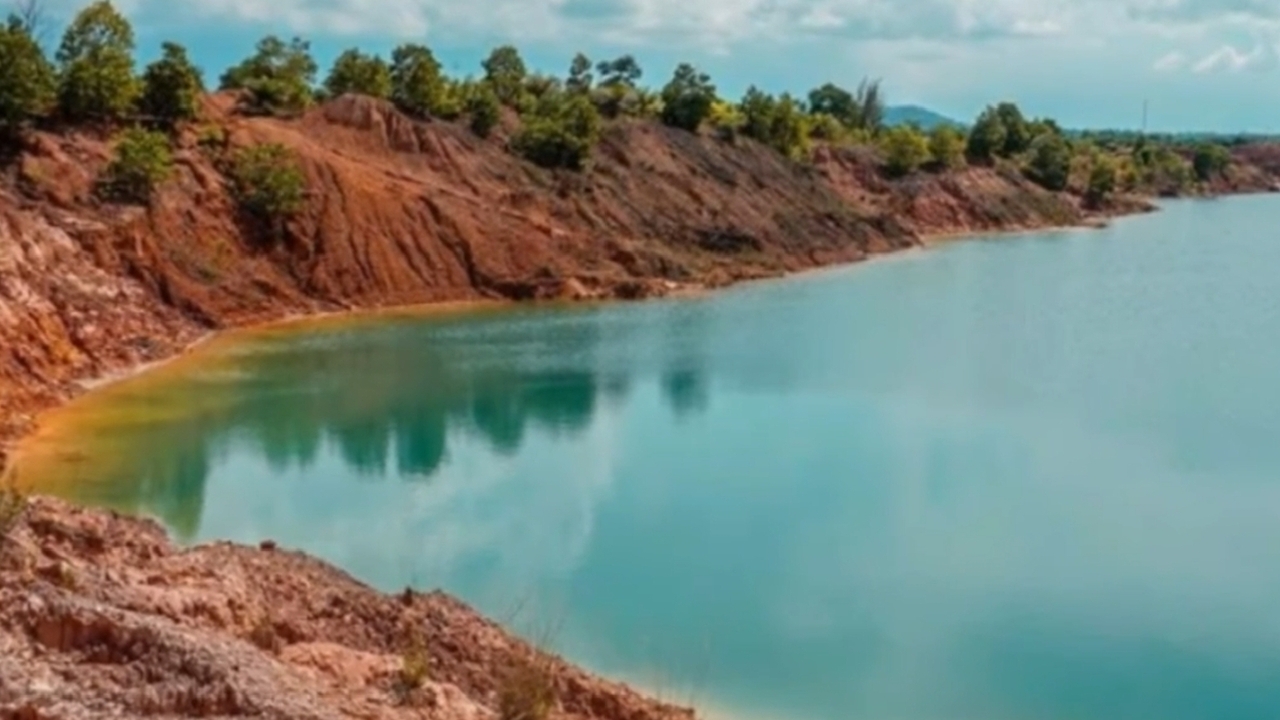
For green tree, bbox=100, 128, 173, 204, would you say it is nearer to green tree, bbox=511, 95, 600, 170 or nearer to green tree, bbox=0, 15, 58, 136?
green tree, bbox=0, 15, 58, 136

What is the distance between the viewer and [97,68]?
46.2 metres

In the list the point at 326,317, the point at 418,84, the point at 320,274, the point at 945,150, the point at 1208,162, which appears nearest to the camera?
the point at 326,317

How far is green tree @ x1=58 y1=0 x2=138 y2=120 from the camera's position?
46.0 m

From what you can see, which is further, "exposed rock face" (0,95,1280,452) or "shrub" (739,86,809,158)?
"shrub" (739,86,809,158)

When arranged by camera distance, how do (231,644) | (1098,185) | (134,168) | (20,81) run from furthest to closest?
(1098,185) → (134,168) → (20,81) → (231,644)

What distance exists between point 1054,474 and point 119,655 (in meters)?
20.1

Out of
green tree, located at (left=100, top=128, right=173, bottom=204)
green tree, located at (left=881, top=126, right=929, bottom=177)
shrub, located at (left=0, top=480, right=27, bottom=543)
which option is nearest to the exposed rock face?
green tree, located at (left=100, top=128, right=173, bottom=204)

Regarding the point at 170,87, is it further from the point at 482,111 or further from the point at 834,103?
the point at 834,103

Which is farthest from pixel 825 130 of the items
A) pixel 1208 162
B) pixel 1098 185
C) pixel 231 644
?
pixel 231 644

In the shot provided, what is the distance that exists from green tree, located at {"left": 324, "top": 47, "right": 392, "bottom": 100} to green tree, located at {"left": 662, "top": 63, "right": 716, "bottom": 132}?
15.6 meters

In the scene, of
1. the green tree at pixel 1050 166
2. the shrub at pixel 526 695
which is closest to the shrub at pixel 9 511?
the shrub at pixel 526 695

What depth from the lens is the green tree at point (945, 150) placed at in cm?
8644

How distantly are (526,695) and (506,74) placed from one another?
5811 centimetres

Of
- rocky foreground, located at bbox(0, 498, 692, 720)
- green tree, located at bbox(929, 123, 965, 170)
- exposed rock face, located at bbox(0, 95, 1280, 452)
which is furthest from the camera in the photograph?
green tree, located at bbox(929, 123, 965, 170)
